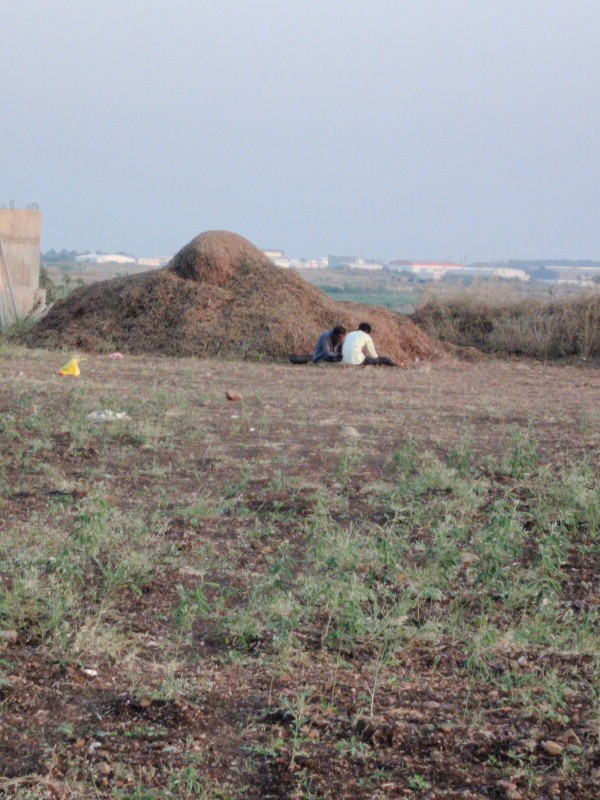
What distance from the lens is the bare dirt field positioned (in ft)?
10.2

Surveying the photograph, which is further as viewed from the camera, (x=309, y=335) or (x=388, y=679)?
(x=309, y=335)

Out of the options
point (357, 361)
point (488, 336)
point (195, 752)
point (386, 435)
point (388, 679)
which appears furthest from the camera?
point (488, 336)

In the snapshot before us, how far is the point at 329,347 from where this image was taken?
53.9ft

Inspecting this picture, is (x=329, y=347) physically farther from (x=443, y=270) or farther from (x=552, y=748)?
(x=443, y=270)

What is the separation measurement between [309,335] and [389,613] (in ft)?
44.0

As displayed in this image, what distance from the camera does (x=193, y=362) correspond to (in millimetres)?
15984

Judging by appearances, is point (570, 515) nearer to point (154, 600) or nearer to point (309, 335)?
point (154, 600)

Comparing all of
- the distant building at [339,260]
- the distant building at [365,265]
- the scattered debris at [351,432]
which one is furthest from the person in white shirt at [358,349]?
the distant building at [339,260]

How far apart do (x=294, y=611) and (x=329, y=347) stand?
12.2 m

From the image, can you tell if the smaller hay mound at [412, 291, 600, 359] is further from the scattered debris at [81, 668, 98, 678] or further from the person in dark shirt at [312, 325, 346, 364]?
the scattered debris at [81, 668, 98, 678]

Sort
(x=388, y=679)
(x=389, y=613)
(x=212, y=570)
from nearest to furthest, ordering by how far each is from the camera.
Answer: (x=388, y=679) < (x=389, y=613) < (x=212, y=570)

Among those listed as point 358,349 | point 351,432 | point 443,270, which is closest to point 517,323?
point 358,349

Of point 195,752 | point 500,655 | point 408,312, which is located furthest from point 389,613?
point 408,312

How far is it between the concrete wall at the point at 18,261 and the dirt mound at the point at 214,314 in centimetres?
125
